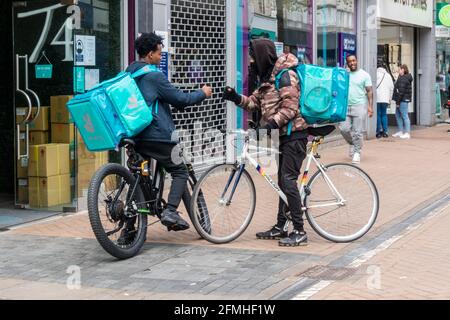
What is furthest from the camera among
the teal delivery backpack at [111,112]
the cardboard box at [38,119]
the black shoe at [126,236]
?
the cardboard box at [38,119]

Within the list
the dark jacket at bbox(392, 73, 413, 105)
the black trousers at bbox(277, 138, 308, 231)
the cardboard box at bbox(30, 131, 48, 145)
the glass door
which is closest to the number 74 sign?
the glass door

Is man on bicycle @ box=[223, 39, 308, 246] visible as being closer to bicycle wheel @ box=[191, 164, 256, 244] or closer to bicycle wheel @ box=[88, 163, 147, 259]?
bicycle wheel @ box=[191, 164, 256, 244]

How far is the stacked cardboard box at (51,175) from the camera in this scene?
29.5 ft

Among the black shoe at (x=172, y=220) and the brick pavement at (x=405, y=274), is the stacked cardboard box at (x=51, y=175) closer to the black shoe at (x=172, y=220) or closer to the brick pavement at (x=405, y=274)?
the black shoe at (x=172, y=220)

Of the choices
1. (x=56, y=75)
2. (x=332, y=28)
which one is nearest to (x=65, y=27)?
(x=56, y=75)

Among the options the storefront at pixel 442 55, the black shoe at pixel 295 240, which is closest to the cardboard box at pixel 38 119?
the black shoe at pixel 295 240

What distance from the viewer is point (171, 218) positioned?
666cm

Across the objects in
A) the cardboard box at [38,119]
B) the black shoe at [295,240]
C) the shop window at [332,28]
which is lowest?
the black shoe at [295,240]

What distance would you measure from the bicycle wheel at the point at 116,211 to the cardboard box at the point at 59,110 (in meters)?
2.78

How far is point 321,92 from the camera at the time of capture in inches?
266

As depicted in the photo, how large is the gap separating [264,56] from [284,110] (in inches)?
22.3

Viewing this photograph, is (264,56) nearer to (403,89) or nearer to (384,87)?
(384,87)

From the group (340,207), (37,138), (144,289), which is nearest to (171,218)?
(144,289)

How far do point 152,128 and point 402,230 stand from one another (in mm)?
2889
